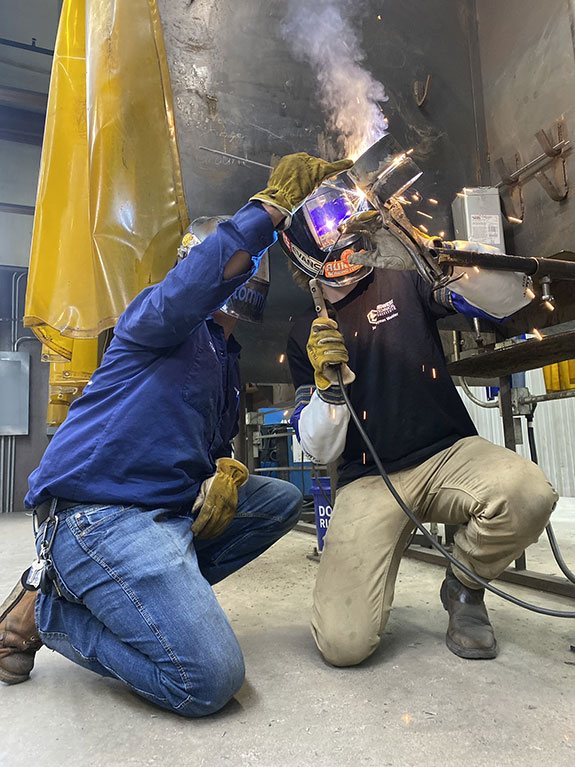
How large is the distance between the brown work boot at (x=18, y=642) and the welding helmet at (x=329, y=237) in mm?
1161

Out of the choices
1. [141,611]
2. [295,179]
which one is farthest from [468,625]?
[295,179]

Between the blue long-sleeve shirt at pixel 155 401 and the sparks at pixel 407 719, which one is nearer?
the sparks at pixel 407 719

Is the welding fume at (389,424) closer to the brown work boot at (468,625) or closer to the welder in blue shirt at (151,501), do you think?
the brown work boot at (468,625)

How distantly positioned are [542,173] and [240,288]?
115 cm

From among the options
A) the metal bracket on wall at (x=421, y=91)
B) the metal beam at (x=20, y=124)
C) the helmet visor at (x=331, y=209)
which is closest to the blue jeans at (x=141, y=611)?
the helmet visor at (x=331, y=209)

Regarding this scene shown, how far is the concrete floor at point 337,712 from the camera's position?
88 cm

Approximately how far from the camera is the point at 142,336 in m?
1.19

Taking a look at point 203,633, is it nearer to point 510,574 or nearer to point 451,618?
point 451,618

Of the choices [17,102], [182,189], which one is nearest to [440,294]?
[182,189]

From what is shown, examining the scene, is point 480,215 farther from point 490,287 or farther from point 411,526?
point 411,526

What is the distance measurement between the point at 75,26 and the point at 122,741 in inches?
89.4

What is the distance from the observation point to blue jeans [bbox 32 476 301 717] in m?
1.01

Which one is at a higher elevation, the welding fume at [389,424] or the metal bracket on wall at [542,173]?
the metal bracket on wall at [542,173]

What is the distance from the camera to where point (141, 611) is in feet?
3.40
